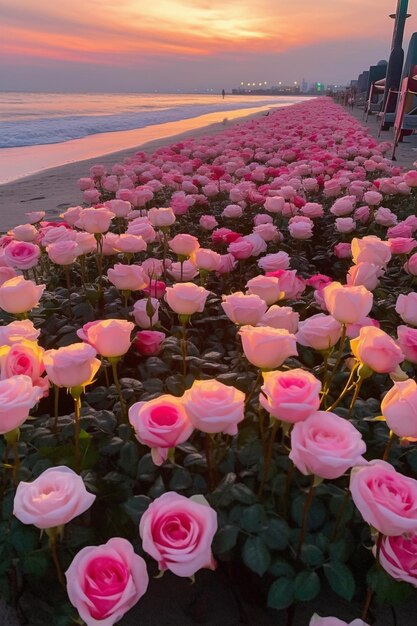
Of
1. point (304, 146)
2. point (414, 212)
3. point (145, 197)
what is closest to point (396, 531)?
point (145, 197)

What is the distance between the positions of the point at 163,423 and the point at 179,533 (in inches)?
8.9

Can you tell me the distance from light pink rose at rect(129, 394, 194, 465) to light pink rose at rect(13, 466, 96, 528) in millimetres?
171

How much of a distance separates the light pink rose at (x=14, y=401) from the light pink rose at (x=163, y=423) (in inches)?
9.2


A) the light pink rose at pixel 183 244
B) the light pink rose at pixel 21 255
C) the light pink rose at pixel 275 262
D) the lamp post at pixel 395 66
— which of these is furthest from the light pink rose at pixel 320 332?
the lamp post at pixel 395 66

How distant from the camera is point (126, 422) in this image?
1.58 metres

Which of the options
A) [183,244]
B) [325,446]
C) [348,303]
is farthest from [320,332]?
[183,244]

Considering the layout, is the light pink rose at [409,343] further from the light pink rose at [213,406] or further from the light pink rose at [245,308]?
the light pink rose at [213,406]

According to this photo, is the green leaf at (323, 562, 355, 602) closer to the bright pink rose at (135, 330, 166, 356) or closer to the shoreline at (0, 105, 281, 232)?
the bright pink rose at (135, 330, 166, 356)

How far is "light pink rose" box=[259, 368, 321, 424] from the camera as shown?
3.34 ft

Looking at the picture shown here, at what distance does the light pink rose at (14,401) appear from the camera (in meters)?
1.09

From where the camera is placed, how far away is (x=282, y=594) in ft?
3.81

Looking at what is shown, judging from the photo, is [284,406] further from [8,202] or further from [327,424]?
[8,202]

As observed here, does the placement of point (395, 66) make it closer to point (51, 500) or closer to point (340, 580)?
point (340, 580)

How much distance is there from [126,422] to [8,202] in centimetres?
645
